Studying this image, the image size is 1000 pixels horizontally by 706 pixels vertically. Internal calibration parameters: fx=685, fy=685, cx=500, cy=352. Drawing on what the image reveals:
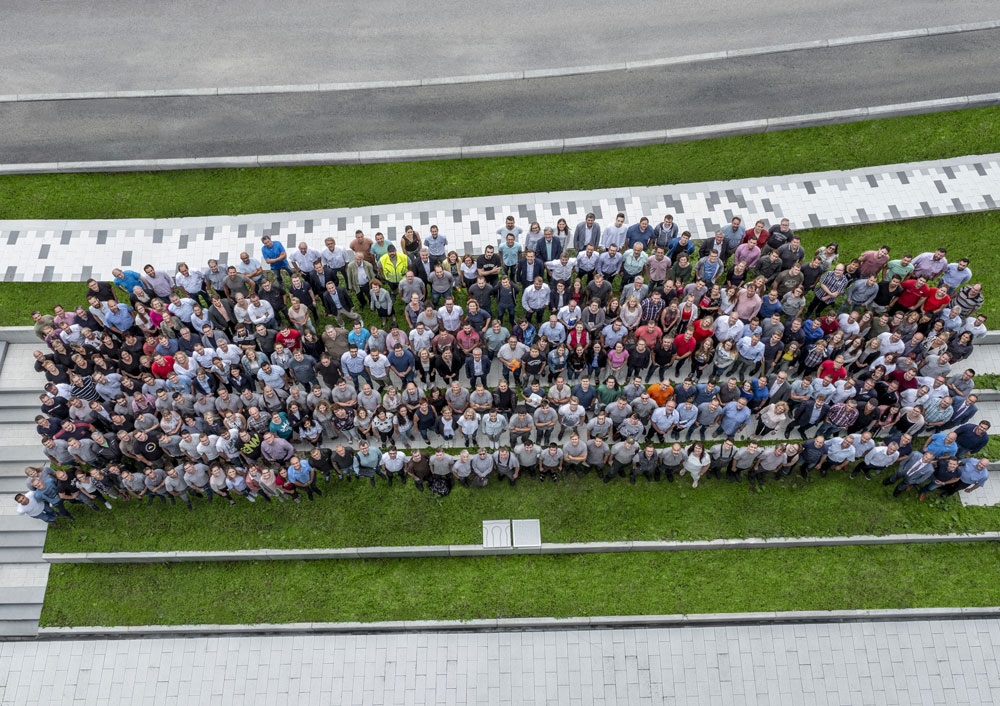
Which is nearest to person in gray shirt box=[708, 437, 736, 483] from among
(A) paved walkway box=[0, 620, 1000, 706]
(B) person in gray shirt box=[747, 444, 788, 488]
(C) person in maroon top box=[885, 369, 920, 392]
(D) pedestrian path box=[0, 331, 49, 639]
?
(B) person in gray shirt box=[747, 444, 788, 488]

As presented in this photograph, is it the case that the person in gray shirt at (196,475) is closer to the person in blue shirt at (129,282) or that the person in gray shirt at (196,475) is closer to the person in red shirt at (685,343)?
the person in blue shirt at (129,282)

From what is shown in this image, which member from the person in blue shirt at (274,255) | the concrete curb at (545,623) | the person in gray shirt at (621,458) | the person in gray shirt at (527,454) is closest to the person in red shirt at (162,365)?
the person in blue shirt at (274,255)

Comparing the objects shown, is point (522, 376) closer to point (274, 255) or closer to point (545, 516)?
point (545, 516)

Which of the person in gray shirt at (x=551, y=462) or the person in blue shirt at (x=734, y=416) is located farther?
the person in gray shirt at (x=551, y=462)

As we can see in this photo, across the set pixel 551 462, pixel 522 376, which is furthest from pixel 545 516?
pixel 522 376

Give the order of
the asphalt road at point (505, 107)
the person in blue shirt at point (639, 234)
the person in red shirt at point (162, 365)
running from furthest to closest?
the asphalt road at point (505, 107), the person in blue shirt at point (639, 234), the person in red shirt at point (162, 365)
